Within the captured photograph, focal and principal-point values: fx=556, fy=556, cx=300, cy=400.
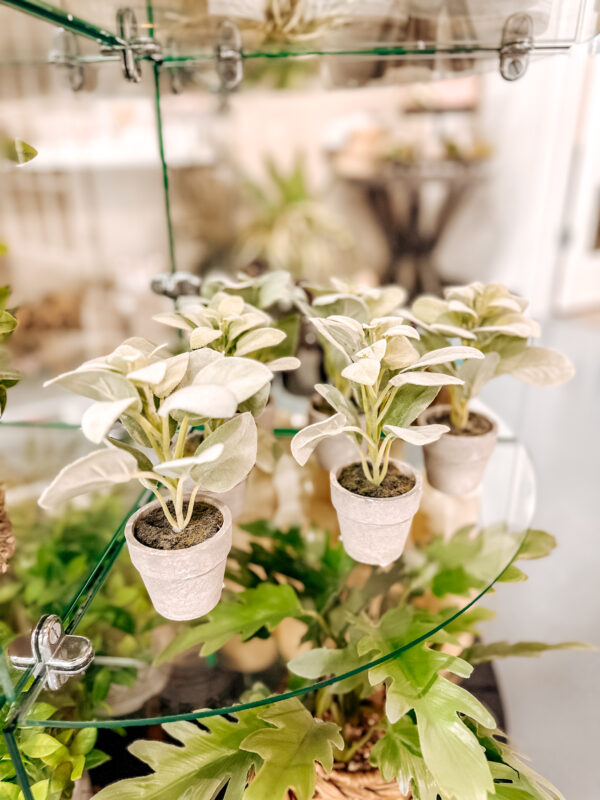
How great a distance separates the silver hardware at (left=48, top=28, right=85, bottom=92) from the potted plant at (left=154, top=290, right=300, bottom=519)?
0.49m

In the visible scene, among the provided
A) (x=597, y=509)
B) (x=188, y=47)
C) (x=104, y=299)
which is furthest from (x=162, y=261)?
(x=597, y=509)

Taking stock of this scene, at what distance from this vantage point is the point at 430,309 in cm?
85

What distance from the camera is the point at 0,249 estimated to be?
0.68 meters

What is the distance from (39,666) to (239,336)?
44 centimetres

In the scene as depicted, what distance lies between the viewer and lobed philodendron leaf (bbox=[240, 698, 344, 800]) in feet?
→ 2.06

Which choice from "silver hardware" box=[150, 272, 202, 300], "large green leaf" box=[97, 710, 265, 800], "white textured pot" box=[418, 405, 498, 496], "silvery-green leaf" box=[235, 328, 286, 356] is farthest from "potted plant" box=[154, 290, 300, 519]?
"large green leaf" box=[97, 710, 265, 800]

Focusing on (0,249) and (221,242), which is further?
(221,242)

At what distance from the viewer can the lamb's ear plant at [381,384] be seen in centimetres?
60

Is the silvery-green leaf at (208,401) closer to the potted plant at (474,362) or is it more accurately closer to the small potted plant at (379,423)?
the small potted plant at (379,423)

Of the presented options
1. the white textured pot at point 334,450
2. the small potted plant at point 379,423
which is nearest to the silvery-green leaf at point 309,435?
the small potted plant at point 379,423

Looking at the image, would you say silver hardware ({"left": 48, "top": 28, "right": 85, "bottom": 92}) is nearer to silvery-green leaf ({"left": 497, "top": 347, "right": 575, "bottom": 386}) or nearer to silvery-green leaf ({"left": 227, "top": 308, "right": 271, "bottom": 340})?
silvery-green leaf ({"left": 227, "top": 308, "right": 271, "bottom": 340})

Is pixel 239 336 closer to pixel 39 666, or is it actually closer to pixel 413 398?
pixel 413 398

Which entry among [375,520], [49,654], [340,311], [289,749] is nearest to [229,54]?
[340,311]

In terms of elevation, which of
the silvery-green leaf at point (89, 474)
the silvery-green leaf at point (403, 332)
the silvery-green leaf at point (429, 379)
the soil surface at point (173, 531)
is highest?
the silvery-green leaf at point (403, 332)
